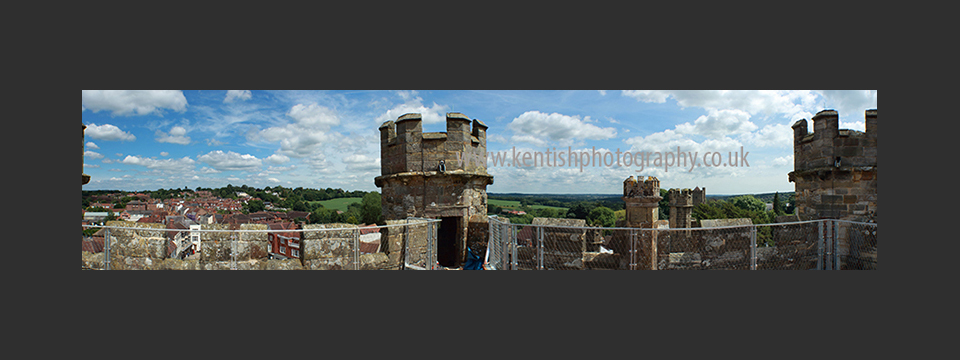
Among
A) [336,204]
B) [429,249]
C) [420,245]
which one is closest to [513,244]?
[429,249]

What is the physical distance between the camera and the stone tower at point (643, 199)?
24.3 ft

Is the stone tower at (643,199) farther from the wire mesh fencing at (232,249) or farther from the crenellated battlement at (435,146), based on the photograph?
the wire mesh fencing at (232,249)

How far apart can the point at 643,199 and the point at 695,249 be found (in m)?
1.46

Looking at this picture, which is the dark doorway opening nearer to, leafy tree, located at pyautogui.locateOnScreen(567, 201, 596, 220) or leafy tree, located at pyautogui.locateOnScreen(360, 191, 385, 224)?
leafy tree, located at pyautogui.locateOnScreen(360, 191, 385, 224)

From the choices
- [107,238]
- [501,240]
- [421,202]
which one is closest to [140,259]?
[107,238]

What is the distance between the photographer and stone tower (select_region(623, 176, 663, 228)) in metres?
7.40

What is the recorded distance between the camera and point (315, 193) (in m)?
45.0

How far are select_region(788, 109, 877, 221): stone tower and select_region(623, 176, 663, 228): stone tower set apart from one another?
14.4 ft

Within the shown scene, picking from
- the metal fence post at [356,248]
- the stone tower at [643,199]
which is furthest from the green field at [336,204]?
the stone tower at [643,199]

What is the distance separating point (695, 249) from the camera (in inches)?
289

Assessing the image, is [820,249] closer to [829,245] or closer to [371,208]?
[829,245]

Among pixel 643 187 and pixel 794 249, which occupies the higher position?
pixel 643 187

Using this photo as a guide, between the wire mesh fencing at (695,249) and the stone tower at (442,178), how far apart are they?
1.38 metres

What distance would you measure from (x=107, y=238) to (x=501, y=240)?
7.59 meters
